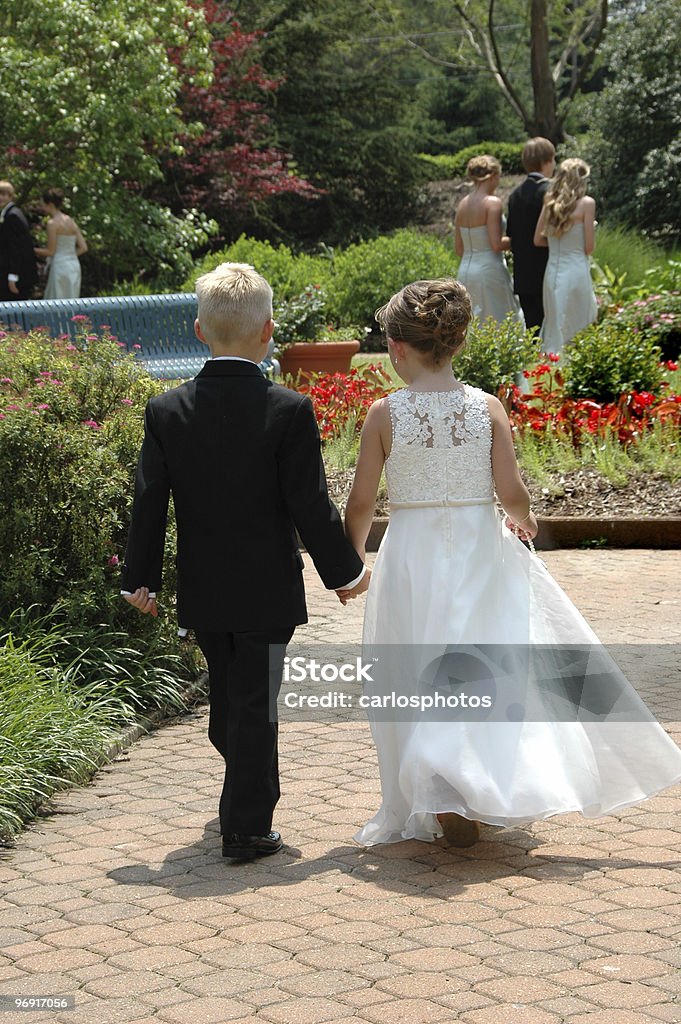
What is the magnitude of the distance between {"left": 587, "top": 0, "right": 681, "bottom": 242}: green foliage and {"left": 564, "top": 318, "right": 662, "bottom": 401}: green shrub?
45.6ft

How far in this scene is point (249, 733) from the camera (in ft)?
13.0

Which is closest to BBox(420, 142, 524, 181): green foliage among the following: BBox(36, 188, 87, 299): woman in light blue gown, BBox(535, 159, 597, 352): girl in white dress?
BBox(36, 188, 87, 299): woman in light blue gown

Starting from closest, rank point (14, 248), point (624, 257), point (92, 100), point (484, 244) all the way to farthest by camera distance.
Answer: point (484, 244)
point (14, 248)
point (92, 100)
point (624, 257)

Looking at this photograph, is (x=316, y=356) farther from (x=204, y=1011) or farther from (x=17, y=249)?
(x=204, y=1011)

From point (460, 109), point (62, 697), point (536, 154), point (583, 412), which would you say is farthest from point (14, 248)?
point (460, 109)

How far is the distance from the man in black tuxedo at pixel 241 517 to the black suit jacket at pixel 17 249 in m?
10.9

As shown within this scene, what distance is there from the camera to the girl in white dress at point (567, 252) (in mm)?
11633

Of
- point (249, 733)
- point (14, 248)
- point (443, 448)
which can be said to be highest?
point (14, 248)

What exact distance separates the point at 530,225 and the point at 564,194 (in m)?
0.68

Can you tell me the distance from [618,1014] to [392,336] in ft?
6.48

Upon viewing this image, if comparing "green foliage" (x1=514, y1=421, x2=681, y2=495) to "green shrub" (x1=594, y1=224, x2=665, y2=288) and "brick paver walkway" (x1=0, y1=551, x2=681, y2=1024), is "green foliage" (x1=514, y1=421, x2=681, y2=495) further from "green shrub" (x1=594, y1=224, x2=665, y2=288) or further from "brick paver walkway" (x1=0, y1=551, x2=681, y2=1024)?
"green shrub" (x1=594, y1=224, x2=665, y2=288)

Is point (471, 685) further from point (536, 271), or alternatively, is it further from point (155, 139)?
point (155, 139)

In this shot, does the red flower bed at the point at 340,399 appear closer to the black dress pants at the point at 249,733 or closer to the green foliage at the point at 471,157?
the black dress pants at the point at 249,733

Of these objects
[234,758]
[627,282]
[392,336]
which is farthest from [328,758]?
[627,282]
